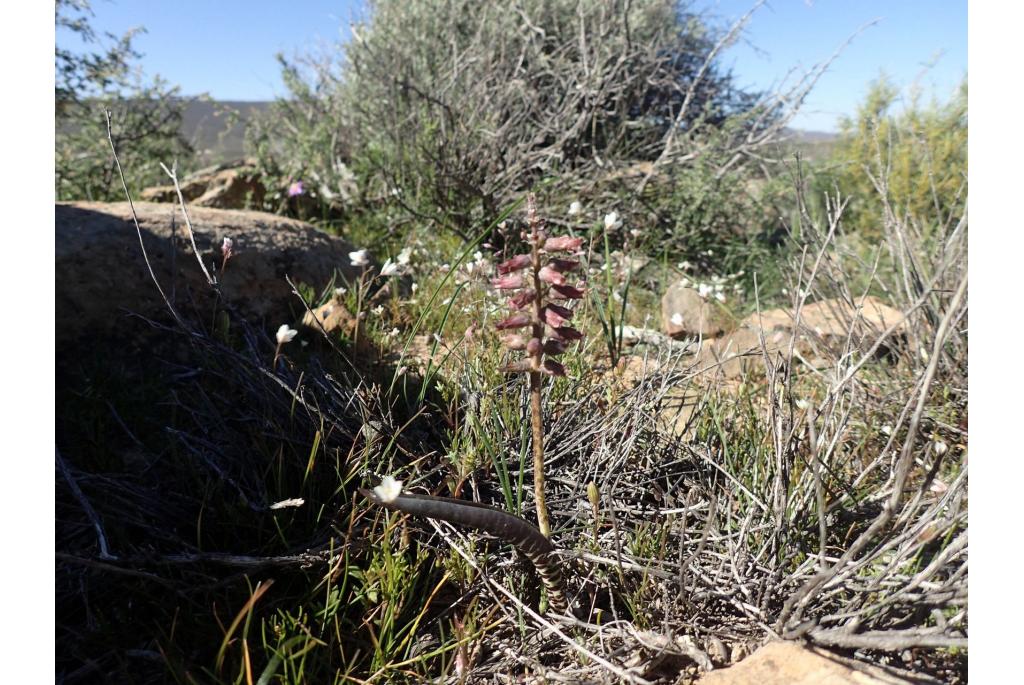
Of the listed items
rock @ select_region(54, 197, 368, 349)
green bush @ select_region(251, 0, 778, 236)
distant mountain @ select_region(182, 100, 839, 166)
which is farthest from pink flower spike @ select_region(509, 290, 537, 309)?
distant mountain @ select_region(182, 100, 839, 166)

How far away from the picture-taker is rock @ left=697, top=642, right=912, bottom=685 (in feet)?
3.34

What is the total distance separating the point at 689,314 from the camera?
348cm

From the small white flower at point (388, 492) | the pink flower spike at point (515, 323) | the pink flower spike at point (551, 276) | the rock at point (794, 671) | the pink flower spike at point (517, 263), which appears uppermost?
the pink flower spike at point (517, 263)

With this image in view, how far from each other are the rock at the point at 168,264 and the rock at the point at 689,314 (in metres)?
1.65

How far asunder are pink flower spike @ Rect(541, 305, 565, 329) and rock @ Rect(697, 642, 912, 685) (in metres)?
0.64

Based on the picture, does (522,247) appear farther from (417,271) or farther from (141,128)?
(141,128)

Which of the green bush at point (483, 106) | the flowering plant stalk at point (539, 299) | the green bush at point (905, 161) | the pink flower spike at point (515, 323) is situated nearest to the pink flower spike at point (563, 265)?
the flowering plant stalk at point (539, 299)

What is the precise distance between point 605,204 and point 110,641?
3684 mm

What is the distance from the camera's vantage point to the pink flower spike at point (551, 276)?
47.3 inches

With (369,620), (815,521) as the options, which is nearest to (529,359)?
(369,620)

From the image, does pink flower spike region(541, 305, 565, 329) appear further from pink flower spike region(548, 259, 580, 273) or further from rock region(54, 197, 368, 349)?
rock region(54, 197, 368, 349)

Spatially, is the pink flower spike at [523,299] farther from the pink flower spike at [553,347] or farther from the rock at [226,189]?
the rock at [226,189]

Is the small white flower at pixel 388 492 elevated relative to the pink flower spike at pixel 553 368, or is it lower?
lower

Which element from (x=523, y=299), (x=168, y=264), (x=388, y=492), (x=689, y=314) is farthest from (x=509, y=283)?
(x=689, y=314)
